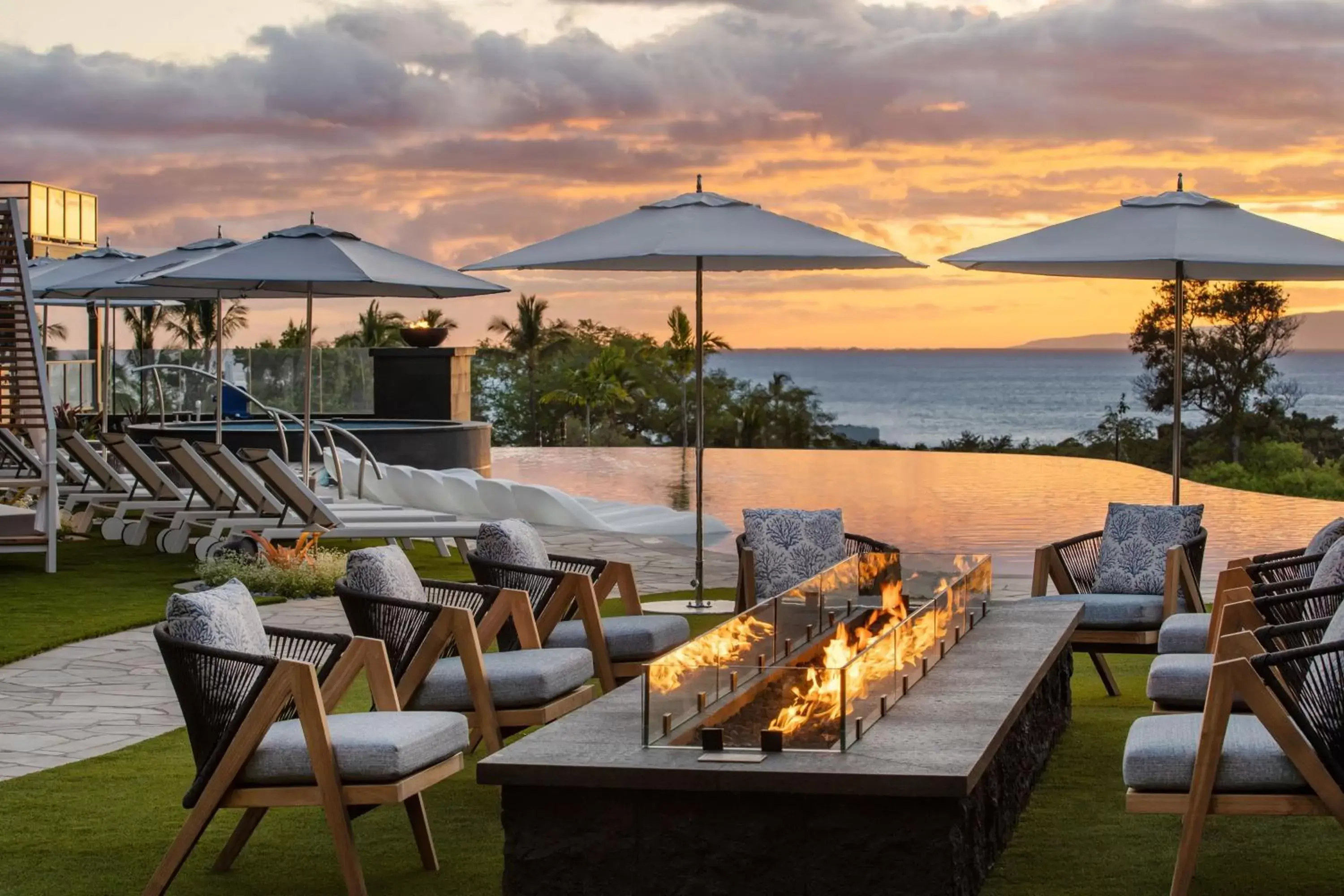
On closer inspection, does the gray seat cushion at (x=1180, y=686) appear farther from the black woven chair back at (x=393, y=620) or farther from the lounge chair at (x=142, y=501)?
the lounge chair at (x=142, y=501)

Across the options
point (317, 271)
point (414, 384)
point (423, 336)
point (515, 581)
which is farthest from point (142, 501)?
point (423, 336)

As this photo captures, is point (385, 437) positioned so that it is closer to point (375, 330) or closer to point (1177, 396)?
point (1177, 396)

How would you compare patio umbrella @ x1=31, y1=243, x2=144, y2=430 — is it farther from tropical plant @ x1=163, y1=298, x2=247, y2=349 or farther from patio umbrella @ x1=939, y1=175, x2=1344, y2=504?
tropical plant @ x1=163, y1=298, x2=247, y2=349

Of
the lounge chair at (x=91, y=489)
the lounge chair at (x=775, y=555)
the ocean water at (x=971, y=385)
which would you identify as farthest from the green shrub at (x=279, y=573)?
the ocean water at (x=971, y=385)

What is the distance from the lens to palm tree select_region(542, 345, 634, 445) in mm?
43875

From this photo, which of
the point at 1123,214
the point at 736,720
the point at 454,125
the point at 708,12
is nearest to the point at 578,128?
the point at 454,125

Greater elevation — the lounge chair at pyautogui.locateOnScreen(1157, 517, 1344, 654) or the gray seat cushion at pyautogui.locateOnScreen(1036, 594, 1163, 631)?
the lounge chair at pyautogui.locateOnScreen(1157, 517, 1344, 654)

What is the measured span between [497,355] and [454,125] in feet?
69.6

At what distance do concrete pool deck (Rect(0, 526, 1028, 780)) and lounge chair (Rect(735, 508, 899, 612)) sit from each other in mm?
2550

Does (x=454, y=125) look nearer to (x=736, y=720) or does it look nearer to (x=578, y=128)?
(x=578, y=128)

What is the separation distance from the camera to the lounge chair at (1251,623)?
18.1ft

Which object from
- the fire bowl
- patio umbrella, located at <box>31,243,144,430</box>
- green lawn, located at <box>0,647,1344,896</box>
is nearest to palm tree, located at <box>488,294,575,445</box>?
the fire bowl

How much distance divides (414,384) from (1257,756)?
21.4 m

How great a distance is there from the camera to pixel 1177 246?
8828 millimetres
